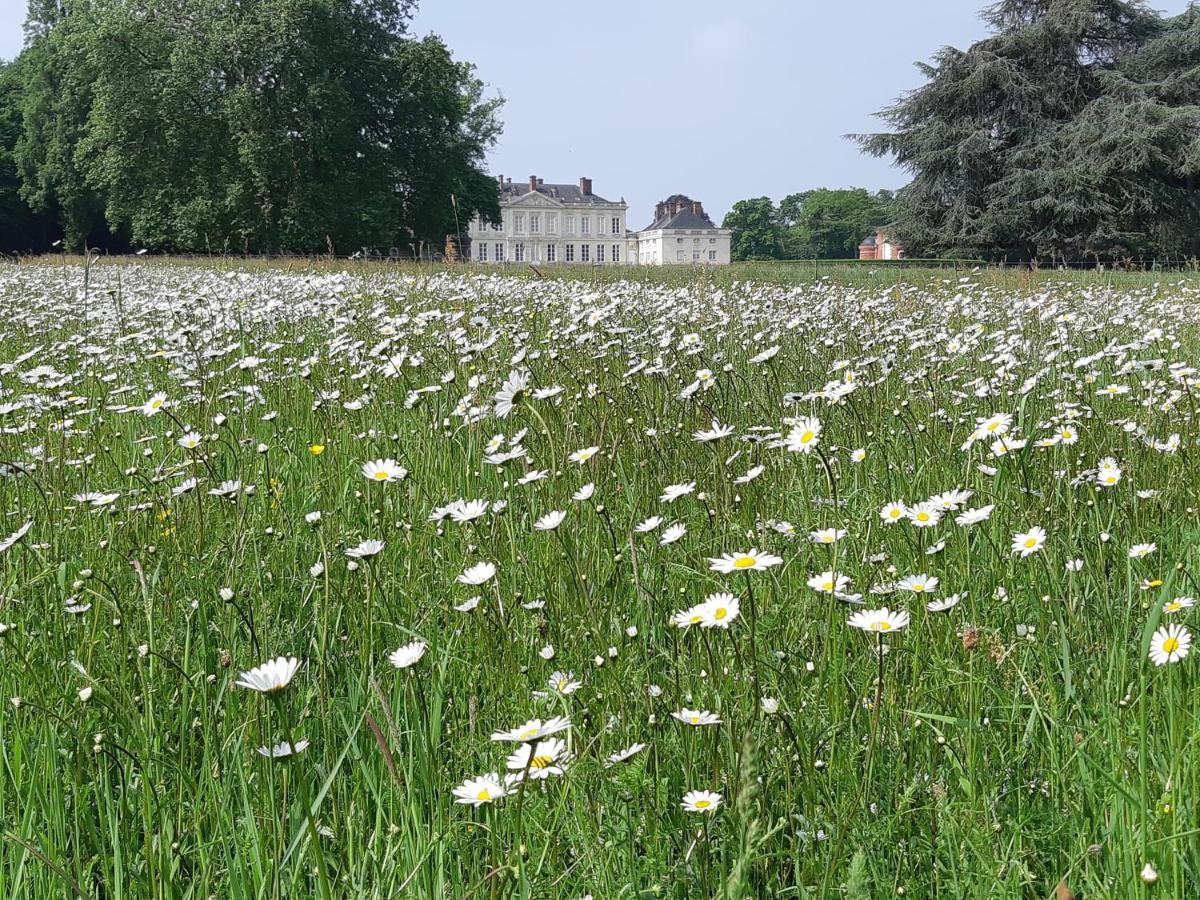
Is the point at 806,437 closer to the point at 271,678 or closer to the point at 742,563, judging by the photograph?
the point at 742,563

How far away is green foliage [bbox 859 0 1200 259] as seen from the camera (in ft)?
95.1

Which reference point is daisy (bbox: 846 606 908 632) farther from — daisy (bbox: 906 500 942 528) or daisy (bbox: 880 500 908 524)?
daisy (bbox: 880 500 908 524)

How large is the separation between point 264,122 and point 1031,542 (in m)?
33.5

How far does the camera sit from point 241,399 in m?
3.75

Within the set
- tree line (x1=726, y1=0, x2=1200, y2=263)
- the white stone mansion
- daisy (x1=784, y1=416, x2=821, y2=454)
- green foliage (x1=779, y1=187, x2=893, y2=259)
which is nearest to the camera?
daisy (x1=784, y1=416, x2=821, y2=454)

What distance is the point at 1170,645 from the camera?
4.23ft

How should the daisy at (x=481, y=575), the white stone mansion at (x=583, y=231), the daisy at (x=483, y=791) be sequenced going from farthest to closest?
the white stone mansion at (x=583, y=231)
the daisy at (x=481, y=575)
the daisy at (x=483, y=791)

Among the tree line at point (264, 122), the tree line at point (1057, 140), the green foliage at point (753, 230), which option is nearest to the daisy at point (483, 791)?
the tree line at point (264, 122)

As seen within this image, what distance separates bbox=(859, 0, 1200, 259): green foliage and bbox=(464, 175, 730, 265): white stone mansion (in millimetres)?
59735

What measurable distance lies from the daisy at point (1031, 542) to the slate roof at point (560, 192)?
96842mm

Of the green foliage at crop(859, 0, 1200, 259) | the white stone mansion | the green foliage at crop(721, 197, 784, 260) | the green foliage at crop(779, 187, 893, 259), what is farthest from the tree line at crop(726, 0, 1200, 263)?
the green foliage at crop(721, 197, 784, 260)

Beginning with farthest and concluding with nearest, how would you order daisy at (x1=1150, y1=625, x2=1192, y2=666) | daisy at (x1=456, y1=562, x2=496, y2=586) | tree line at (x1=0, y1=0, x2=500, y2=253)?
tree line at (x1=0, y1=0, x2=500, y2=253) → daisy at (x1=456, y1=562, x2=496, y2=586) → daisy at (x1=1150, y1=625, x2=1192, y2=666)

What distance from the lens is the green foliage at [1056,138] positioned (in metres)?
29.0

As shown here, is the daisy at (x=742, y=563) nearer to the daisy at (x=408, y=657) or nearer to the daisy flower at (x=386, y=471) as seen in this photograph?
the daisy at (x=408, y=657)
